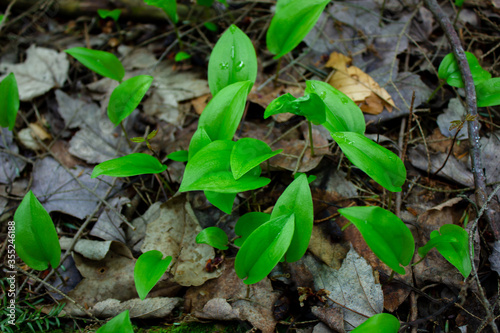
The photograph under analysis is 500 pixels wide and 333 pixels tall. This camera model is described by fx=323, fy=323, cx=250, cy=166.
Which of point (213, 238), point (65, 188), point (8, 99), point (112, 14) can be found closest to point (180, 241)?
point (213, 238)

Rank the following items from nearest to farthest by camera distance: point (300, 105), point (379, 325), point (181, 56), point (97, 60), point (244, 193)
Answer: point (379, 325)
point (300, 105)
point (244, 193)
point (97, 60)
point (181, 56)

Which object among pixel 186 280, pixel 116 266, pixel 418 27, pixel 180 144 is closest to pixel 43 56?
pixel 180 144

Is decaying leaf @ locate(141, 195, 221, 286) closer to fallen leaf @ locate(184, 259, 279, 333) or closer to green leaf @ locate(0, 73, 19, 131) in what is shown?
fallen leaf @ locate(184, 259, 279, 333)

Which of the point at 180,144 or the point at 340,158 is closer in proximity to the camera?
the point at 340,158

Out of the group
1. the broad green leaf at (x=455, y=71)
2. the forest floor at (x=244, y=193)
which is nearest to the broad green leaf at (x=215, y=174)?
the forest floor at (x=244, y=193)

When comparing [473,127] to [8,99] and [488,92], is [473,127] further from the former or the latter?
[8,99]

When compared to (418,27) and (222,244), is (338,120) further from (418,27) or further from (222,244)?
(418,27)
